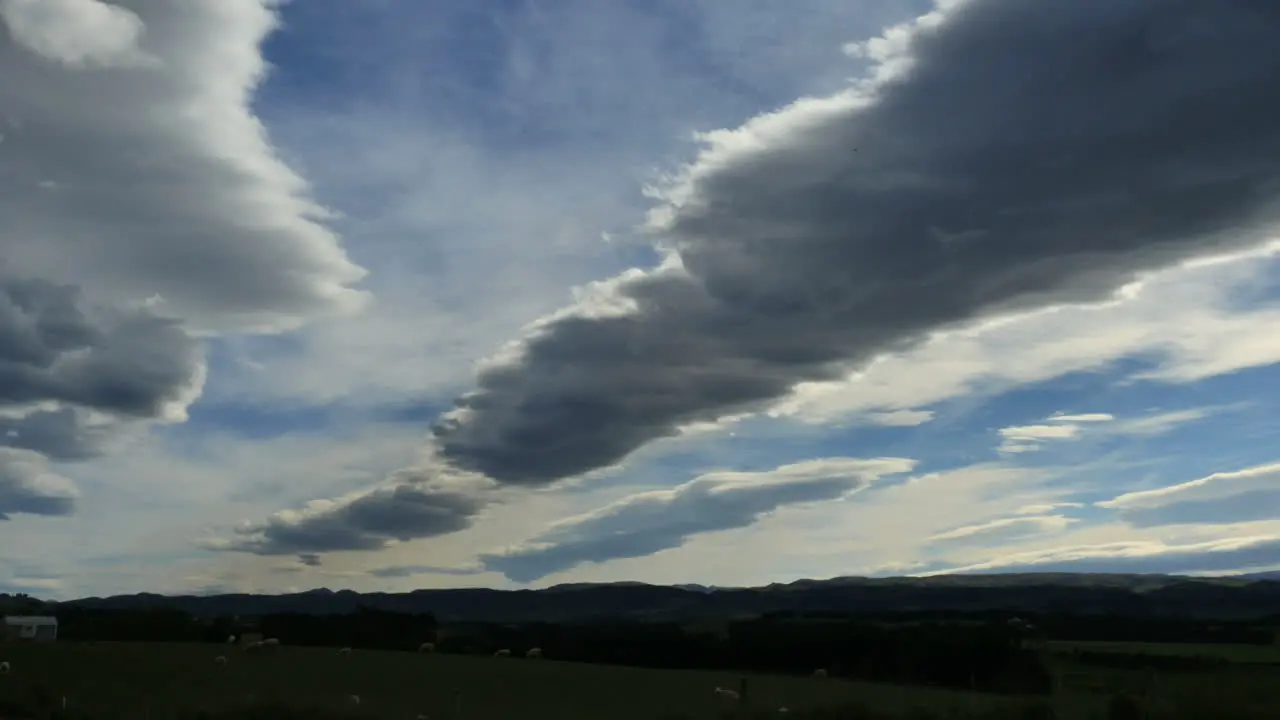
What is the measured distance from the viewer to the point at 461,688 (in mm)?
61781

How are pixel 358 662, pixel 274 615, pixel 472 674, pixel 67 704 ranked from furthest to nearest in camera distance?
1. pixel 274 615
2. pixel 358 662
3. pixel 472 674
4. pixel 67 704

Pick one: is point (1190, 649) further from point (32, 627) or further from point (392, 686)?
point (32, 627)

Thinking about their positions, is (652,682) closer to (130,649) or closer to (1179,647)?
(130,649)

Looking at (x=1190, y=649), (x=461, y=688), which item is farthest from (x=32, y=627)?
(x=1190, y=649)

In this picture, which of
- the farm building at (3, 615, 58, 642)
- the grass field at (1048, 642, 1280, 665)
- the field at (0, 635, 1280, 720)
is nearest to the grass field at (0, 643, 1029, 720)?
the field at (0, 635, 1280, 720)

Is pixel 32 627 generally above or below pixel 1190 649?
above

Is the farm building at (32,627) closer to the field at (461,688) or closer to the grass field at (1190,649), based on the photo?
the field at (461,688)

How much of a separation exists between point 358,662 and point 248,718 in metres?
37.5

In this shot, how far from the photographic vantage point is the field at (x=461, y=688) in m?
Result: 43.6

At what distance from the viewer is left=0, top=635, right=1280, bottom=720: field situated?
1715 inches

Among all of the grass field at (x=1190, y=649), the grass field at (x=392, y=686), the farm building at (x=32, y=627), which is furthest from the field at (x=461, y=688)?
the farm building at (x=32, y=627)

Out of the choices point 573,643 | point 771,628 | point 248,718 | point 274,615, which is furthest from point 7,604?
point 248,718

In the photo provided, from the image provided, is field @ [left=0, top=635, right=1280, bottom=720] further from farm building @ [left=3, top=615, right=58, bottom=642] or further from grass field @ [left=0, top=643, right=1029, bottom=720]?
farm building @ [left=3, top=615, right=58, bottom=642]

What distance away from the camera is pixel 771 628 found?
4582 inches
